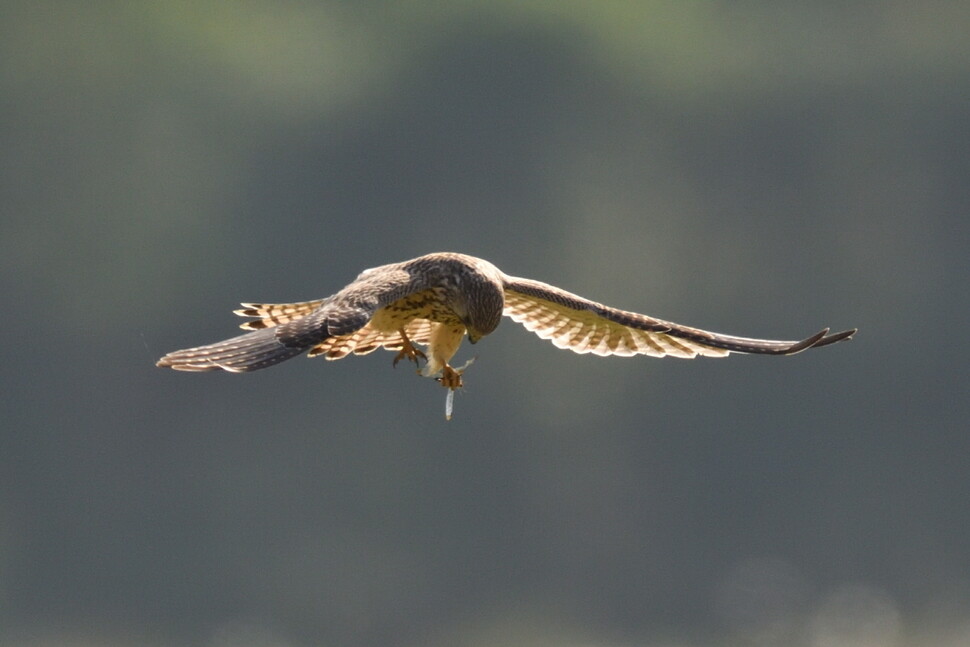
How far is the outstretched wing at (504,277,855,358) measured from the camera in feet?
28.4

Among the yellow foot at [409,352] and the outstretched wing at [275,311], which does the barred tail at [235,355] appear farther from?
the outstretched wing at [275,311]

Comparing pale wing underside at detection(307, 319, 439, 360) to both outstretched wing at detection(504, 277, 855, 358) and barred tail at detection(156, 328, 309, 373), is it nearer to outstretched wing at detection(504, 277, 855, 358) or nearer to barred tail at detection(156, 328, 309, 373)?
outstretched wing at detection(504, 277, 855, 358)

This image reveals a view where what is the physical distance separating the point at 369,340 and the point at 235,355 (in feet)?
6.70

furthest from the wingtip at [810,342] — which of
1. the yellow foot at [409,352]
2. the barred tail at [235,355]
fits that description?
the barred tail at [235,355]

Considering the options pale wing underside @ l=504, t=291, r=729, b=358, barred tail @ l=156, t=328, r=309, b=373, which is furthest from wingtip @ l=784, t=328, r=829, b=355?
barred tail @ l=156, t=328, r=309, b=373

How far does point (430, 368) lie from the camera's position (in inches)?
345

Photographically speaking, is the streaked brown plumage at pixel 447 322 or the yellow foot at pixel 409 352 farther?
the yellow foot at pixel 409 352

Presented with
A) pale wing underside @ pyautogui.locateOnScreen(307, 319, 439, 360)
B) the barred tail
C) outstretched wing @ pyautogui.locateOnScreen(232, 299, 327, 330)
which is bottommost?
the barred tail

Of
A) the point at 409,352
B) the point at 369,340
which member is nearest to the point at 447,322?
the point at 409,352

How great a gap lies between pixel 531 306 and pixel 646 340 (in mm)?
857

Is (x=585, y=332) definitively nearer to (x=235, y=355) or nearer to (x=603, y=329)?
(x=603, y=329)

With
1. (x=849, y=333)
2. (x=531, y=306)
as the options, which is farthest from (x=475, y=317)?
(x=849, y=333)

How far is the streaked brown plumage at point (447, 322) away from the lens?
735 centimetres

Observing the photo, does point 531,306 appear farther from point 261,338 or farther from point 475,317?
point 261,338
